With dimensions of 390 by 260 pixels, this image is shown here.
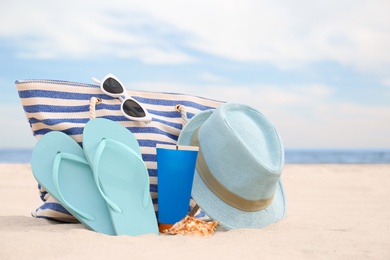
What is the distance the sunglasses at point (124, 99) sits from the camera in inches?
98.0

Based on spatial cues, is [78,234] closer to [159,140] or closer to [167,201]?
[167,201]

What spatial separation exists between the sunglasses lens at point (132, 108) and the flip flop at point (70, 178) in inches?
12.6

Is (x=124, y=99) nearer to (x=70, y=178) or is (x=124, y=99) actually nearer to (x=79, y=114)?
(x=79, y=114)

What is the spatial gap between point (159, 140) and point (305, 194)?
2921 mm

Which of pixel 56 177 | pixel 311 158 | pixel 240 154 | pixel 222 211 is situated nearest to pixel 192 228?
pixel 222 211

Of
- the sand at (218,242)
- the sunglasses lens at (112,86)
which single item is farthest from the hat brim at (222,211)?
the sunglasses lens at (112,86)

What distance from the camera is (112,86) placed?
2.53 meters

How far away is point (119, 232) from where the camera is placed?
208cm

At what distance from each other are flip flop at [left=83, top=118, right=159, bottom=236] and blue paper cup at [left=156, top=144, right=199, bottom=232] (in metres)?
0.07

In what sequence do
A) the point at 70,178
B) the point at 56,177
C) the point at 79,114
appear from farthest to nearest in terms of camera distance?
the point at 79,114, the point at 70,178, the point at 56,177

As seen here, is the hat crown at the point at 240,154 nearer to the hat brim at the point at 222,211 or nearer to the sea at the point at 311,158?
the hat brim at the point at 222,211

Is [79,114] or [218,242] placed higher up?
[79,114]

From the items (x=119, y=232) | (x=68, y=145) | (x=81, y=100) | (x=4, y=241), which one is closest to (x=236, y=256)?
(x=119, y=232)

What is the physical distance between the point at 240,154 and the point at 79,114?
86 centimetres
